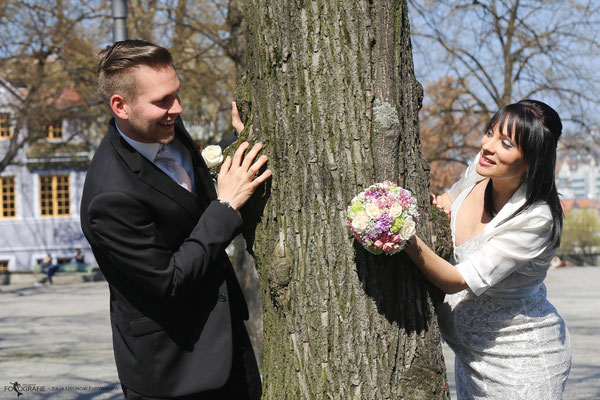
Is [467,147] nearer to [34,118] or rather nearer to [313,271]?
[34,118]

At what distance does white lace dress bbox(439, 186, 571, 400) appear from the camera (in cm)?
302

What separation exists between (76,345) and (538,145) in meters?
10.2

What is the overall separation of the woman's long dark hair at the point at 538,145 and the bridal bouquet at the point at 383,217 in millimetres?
617

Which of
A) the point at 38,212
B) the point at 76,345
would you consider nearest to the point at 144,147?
the point at 76,345

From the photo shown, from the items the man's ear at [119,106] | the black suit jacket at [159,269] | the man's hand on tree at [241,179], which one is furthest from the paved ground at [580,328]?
the man's ear at [119,106]

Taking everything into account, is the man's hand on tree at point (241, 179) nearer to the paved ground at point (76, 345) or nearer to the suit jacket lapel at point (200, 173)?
the suit jacket lapel at point (200, 173)

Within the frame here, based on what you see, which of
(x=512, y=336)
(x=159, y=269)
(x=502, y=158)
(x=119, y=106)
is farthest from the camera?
(x=512, y=336)

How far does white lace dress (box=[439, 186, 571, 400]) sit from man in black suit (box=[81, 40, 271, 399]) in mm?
1014

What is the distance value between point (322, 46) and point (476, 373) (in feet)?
5.00

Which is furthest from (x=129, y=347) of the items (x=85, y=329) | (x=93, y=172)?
(x=85, y=329)

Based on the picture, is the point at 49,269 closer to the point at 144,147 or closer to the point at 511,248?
the point at 144,147

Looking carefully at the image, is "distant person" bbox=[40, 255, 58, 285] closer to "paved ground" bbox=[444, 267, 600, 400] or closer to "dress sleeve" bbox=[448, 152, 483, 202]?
"paved ground" bbox=[444, 267, 600, 400]

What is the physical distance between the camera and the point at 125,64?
2.62 metres

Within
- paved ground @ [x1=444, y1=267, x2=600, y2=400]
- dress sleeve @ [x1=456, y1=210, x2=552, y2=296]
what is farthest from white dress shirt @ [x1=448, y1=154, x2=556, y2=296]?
paved ground @ [x1=444, y1=267, x2=600, y2=400]
